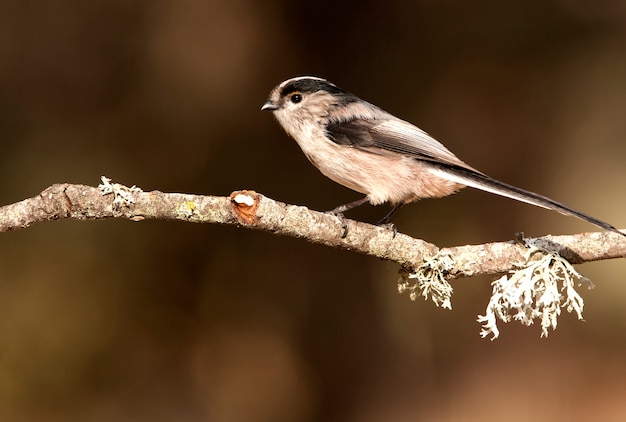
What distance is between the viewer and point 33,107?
4.49m

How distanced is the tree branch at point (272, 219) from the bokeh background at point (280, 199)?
2051 millimetres

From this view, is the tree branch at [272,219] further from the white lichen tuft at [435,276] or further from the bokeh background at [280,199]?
the bokeh background at [280,199]

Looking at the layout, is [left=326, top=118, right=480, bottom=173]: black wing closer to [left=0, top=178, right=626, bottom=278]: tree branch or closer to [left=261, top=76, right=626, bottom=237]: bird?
[left=261, top=76, right=626, bottom=237]: bird

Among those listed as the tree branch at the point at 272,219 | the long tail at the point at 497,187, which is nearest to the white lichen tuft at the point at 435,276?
the tree branch at the point at 272,219

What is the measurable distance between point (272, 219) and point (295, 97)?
48.6 inches

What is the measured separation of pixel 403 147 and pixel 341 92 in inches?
19.9

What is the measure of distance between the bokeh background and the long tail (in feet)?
5.94

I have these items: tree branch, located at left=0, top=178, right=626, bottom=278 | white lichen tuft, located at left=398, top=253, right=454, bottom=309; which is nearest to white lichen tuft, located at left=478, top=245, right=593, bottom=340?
tree branch, located at left=0, top=178, right=626, bottom=278

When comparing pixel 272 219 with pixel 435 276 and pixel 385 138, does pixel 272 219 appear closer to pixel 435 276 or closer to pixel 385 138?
pixel 435 276

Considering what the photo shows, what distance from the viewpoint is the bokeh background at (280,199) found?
14.2 ft

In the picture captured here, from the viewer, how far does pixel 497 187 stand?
8.50 ft

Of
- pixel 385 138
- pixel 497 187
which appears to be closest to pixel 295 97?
pixel 385 138
